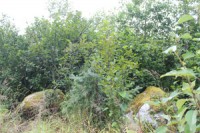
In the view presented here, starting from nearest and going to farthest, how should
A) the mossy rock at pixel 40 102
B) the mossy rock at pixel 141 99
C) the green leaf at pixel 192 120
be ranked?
the green leaf at pixel 192 120, the mossy rock at pixel 141 99, the mossy rock at pixel 40 102

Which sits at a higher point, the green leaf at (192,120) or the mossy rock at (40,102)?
the mossy rock at (40,102)

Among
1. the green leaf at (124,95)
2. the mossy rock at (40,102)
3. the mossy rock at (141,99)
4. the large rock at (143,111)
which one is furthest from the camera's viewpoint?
the mossy rock at (40,102)

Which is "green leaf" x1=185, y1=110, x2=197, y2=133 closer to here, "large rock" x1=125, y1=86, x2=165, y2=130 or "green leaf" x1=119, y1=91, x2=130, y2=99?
"large rock" x1=125, y1=86, x2=165, y2=130

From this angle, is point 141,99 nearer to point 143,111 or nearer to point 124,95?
point 143,111

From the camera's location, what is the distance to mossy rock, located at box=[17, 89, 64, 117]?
5.39 meters

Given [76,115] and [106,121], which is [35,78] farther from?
[106,121]

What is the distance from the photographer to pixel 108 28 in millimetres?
4461

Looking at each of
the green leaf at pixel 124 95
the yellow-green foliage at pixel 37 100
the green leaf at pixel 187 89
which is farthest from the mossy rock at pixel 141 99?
the green leaf at pixel 187 89

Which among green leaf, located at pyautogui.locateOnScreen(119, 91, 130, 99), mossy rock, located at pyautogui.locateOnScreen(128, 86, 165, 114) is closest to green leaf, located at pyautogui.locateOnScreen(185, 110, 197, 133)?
green leaf, located at pyautogui.locateOnScreen(119, 91, 130, 99)

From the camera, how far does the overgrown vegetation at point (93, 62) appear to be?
4.17 metres

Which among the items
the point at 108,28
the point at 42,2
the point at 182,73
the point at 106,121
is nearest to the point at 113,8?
the point at 42,2

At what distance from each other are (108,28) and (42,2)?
1231 cm

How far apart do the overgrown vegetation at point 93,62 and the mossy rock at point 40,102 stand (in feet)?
0.72

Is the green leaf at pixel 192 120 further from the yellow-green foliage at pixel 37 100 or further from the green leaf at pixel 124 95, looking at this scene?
the yellow-green foliage at pixel 37 100
